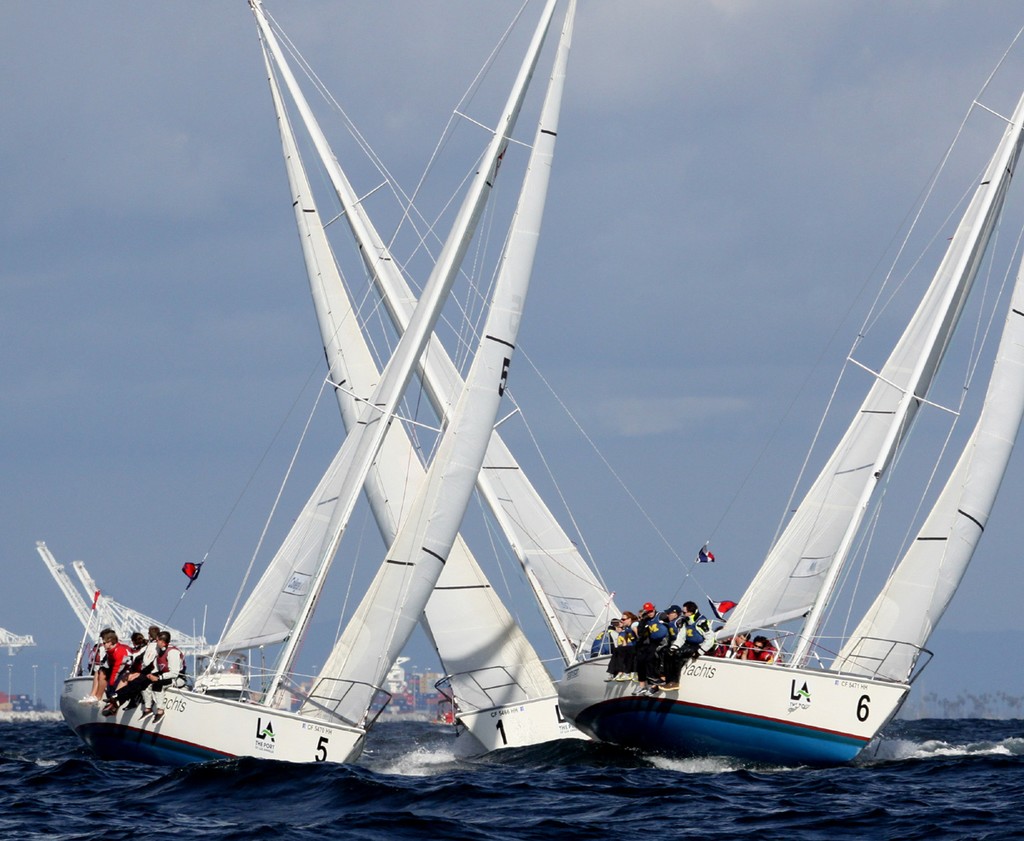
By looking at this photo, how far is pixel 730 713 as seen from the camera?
19.5m

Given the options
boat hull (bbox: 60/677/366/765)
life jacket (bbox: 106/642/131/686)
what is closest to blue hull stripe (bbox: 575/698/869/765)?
boat hull (bbox: 60/677/366/765)

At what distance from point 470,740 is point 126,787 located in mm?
8419

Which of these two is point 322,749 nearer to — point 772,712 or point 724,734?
point 724,734

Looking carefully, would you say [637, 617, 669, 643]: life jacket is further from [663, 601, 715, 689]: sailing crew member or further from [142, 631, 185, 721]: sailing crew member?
[142, 631, 185, 721]: sailing crew member

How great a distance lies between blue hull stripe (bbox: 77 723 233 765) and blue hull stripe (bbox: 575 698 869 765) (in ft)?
17.1

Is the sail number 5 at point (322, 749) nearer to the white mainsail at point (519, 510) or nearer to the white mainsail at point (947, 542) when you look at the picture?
the white mainsail at point (947, 542)

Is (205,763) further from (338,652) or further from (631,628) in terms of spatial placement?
(631,628)

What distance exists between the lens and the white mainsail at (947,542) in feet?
66.4

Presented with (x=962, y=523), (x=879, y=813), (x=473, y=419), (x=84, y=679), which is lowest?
(x=879, y=813)

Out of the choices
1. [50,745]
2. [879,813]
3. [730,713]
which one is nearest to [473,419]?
[730,713]

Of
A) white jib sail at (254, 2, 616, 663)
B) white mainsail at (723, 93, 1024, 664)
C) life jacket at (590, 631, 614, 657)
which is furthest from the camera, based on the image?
white jib sail at (254, 2, 616, 663)

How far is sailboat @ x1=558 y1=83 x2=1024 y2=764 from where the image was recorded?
19.3 m

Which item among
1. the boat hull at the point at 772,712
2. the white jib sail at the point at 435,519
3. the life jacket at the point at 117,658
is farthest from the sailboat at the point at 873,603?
the life jacket at the point at 117,658

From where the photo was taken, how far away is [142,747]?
18812 mm
